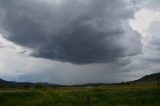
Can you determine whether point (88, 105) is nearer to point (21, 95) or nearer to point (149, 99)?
point (149, 99)

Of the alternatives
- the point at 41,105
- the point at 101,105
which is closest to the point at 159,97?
the point at 101,105

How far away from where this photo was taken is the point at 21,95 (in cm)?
7875

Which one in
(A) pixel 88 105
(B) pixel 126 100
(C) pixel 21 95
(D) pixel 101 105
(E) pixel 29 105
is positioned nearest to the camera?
(A) pixel 88 105

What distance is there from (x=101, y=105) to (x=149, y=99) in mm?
13241

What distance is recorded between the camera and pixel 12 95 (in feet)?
260

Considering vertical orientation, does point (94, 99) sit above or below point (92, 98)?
below

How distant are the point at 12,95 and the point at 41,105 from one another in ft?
107

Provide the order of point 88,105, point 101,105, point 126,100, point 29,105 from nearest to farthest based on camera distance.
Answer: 1. point 88,105
2. point 101,105
3. point 29,105
4. point 126,100

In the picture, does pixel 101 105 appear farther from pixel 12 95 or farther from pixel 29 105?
pixel 12 95

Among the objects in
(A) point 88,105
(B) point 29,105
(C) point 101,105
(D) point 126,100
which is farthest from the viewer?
(D) point 126,100

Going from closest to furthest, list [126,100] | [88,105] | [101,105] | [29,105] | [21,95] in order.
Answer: [88,105] → [101,105] → [29,105] → [126,100] → [21,95]

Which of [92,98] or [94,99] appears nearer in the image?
[94,99]

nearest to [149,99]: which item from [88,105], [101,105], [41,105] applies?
[101,105]

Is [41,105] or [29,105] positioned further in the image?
[29,105]
